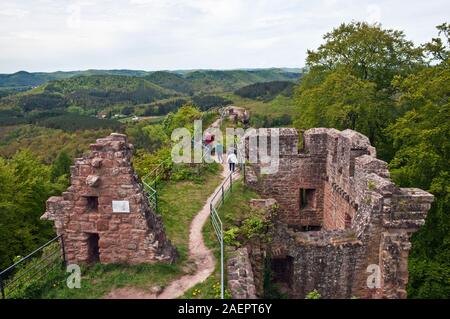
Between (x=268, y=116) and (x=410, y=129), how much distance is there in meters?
61.6

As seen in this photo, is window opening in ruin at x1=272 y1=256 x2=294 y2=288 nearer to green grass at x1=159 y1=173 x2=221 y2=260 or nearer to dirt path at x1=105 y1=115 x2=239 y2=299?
dirt path at x1=105 y1=115 x2=239 y2=299

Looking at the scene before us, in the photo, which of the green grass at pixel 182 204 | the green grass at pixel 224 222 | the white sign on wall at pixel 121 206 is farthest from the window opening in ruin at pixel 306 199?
the white sign on wall at pixel 121 206

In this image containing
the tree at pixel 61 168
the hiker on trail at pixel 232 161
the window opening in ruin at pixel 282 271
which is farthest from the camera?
the tree at pixel 61 168

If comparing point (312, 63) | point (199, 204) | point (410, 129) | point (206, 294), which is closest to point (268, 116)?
point (312, 63)

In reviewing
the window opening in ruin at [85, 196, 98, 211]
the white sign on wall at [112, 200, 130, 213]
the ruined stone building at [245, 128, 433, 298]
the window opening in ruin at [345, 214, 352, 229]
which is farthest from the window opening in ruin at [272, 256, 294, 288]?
Result: the window opening in ruin at [85, 196, 98, 211]

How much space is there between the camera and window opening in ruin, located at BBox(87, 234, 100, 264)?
10180 mm

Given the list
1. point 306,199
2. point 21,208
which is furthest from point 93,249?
point 21,208

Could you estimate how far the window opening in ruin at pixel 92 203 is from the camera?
10125 mm

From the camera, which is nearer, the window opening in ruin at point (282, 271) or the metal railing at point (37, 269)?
the metal railing at point (37, 269)

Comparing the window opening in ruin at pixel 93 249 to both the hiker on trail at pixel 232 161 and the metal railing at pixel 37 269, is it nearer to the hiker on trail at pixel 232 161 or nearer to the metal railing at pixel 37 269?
the metal railing at pixel 37 269

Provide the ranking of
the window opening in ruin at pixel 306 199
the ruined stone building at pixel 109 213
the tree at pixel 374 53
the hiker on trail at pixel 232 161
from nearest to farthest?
the ruined stone building at pixel 109 213 < the window opening in ruin at pixel 306 199 < the hiker on trail at pixel 232 161 < the tree at pixel 374 53

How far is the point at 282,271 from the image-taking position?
1255cm

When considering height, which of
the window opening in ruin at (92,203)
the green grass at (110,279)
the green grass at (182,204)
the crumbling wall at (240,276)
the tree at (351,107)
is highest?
the tree at (351,107)
